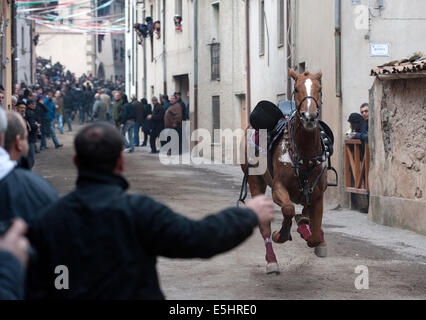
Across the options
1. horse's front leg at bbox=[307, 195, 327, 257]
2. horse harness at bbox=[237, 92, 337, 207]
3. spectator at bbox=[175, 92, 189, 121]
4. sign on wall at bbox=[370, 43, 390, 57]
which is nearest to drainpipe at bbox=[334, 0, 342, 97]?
sign on wall at bbox=[370, 43, 390, 57]

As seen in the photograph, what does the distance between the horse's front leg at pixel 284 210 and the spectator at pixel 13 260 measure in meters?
6.10

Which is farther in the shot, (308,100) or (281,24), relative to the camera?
(281,24)

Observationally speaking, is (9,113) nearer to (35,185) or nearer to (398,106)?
(35,185)

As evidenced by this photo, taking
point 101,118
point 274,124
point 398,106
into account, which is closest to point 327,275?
point 274,124

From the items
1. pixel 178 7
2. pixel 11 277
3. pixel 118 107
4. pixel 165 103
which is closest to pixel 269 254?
pixel 11 277

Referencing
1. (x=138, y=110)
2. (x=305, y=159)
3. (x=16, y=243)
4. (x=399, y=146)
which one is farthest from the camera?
(x=138, y=110)

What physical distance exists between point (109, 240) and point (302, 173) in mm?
6375

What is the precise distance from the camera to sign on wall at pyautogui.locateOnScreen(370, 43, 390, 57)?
691 inches

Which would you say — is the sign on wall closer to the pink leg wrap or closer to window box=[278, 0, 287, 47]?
window box=[278, 0, 287, 47]

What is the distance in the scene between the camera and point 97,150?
380 centimetres

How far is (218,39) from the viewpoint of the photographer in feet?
99.0

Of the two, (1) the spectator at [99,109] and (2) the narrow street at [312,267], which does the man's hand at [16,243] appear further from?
(1) the spectator at [99,109]

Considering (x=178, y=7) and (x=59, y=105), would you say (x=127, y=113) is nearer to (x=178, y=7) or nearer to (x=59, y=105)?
(x=178, y=7)

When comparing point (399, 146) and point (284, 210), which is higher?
point (399, 146)
